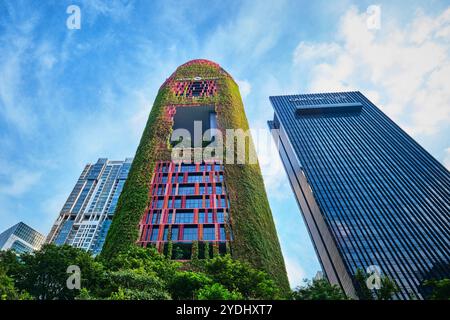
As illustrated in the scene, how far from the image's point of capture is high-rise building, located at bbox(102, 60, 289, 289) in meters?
41.4

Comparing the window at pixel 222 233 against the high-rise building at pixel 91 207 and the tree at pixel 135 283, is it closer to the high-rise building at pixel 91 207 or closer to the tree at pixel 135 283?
the tree at pixel 135 283

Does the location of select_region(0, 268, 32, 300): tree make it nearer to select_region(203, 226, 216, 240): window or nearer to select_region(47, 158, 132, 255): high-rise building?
select_region(203, 226, 216, 240): window

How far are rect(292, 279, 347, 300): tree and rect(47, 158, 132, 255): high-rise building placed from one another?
10251cm

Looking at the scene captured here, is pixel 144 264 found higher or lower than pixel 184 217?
lower

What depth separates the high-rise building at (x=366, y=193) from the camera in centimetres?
6438

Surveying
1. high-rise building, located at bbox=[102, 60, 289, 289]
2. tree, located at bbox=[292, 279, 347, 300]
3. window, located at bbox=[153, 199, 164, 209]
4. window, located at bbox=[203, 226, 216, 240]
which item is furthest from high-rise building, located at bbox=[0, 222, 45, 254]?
tree, located at bbox=[292, 279, 347, 300]

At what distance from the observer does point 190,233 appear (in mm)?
43875

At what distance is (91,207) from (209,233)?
98.3 meters

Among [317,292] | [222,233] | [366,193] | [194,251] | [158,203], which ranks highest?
[366,193]

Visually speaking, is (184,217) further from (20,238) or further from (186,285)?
(20,238)

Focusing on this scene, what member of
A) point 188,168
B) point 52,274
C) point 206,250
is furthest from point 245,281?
point 188,168

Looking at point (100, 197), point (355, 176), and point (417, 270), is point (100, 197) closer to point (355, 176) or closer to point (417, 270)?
point (355, 176)

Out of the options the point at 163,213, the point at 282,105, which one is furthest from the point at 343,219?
the point at 282,105
